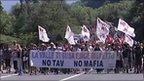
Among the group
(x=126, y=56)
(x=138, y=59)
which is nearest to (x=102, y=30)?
(x=126, y=56)

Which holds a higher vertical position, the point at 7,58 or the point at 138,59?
the point at 7,58

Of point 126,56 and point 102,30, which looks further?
point 102,30

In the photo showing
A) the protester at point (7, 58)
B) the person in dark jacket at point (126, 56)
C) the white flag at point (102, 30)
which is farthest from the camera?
the white flag at point (102, 30)

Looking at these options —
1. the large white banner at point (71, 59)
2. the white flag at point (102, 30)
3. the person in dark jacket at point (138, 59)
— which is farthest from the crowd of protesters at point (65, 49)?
the white flag at point (102, 30)

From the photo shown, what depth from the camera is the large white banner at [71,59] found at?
32.4 metres

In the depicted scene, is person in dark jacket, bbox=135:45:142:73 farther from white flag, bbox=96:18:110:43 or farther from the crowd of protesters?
white flag, bbox=96:18:110:43

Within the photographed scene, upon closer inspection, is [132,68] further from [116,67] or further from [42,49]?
[42,49]

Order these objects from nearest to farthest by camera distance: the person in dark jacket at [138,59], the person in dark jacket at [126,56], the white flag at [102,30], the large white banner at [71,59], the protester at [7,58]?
the person in dark jacket at [138,59]
the person in dark jacket at [126,56]
the large white banner at [71,59]
the protester at [7,58]
the white flag at [102,30]

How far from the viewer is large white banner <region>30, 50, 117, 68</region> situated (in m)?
32.4

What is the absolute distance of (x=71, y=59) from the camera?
108ft

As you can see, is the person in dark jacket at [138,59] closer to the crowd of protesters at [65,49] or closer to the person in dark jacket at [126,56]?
the crowd of protesters at [65,49]

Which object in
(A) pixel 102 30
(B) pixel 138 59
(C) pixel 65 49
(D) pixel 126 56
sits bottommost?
(B) pixel 138 59

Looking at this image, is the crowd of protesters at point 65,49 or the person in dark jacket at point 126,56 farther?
the person in dark jacket at point 126,56

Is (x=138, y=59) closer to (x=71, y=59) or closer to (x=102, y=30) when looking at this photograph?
(x=71, y=59)
